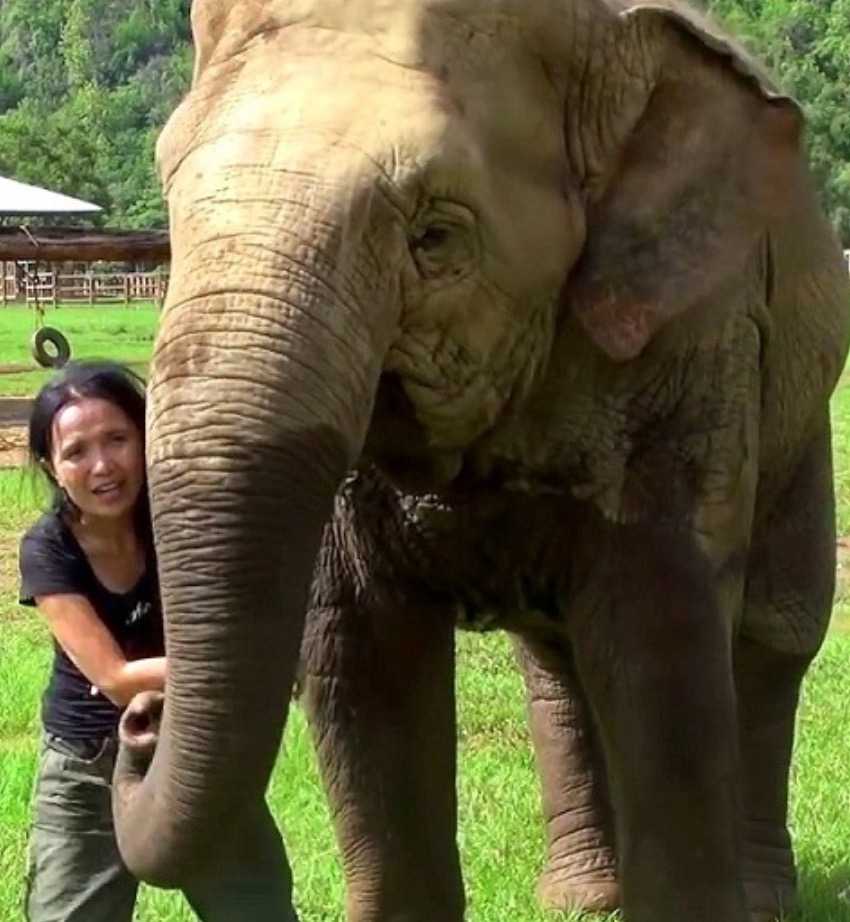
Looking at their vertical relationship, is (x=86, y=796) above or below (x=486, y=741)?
above

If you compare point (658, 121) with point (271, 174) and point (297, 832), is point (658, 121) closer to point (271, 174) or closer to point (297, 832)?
point (271, 174)

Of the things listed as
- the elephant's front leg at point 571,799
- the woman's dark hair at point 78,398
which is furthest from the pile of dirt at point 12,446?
the woman's dark hair at point 78,398

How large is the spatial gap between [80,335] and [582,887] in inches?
1067

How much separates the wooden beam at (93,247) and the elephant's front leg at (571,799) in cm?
866

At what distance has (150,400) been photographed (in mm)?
3271

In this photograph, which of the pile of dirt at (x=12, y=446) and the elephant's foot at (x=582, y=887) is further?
the pile of dirt at (x=12, y=446)

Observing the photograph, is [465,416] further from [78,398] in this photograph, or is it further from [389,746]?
[389,746]

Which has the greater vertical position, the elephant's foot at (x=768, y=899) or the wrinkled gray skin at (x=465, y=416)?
the wrinkled gray skin at (x=465, y=416)

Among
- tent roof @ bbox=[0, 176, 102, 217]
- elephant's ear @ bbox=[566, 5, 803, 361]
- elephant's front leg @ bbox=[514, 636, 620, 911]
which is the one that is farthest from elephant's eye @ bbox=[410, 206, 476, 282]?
tent roof @ bbox=[0, 176, 102, 217]

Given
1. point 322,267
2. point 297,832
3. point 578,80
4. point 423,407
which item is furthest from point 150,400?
point 297,832

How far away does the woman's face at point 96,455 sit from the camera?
3943mm

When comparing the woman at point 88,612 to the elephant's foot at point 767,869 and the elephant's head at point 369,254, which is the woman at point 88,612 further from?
the elephant's foot at point 767,869

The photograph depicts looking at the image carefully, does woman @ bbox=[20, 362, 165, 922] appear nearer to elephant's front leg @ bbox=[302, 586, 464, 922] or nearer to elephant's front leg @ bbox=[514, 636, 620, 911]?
elephant's front leg @ bbox=[302, 586, 464, 922]

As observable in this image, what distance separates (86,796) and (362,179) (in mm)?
1411
